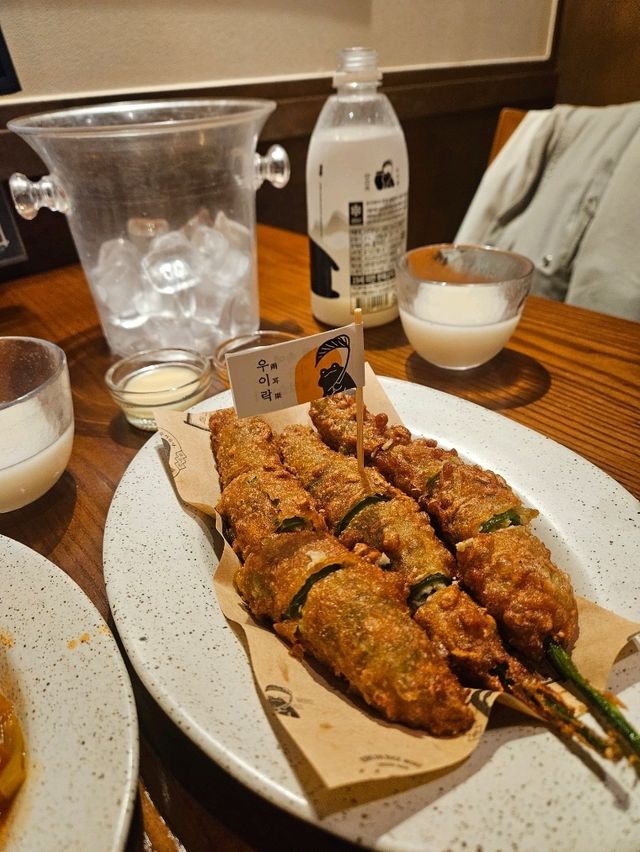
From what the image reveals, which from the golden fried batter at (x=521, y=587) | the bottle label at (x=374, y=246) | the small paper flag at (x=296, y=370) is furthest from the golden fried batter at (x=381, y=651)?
the bottle label at (x=374, y=246)

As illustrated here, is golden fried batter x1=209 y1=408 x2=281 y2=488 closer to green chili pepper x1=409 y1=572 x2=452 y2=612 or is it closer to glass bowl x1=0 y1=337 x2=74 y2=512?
glass bowl x1=0 y1=337 x2=74 y2=512

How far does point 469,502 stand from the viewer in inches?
50.8

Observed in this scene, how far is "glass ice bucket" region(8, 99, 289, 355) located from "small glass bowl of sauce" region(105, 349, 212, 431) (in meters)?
0.27

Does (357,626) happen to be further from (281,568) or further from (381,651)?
(281,568)

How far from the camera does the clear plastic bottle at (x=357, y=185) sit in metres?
1.96

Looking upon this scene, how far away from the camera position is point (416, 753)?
0.84 metres

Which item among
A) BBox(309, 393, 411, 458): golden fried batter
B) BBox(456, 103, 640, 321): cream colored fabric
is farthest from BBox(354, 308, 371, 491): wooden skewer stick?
BBox(456, 103, 640, 321): cream colored fabric

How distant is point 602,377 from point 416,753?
1.54 metres

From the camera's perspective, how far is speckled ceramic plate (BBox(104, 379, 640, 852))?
2.45 feet

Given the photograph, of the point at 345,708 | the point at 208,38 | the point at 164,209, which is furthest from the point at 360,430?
the point at 208,38

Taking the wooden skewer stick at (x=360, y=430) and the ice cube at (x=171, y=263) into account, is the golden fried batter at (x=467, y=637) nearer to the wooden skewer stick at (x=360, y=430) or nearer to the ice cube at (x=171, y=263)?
the wooden skewer stick at (x=360, y=430)

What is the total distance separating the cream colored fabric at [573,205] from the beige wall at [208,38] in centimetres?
129

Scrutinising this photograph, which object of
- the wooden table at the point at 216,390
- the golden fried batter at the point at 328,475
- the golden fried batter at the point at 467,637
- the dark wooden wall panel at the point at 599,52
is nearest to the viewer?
the wooden table at the point at 216,390

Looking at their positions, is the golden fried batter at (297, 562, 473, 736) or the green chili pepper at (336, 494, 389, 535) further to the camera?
the green chili pepper at (336, 494, 389, 535)
